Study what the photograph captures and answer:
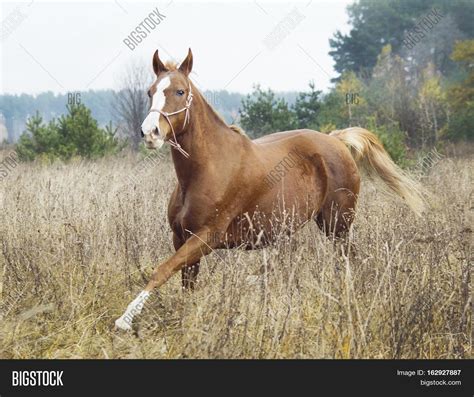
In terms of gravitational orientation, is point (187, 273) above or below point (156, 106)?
below

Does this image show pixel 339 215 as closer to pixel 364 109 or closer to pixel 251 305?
pixel 251 305

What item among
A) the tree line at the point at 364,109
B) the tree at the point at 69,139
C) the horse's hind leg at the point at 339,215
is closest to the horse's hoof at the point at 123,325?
the horse's hind leg at the point at 339,215

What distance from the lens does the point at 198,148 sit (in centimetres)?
464

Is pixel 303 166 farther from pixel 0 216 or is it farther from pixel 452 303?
pixel 0 216

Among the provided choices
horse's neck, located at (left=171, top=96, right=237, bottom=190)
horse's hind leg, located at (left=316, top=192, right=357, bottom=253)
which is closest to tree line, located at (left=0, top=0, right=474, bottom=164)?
horse's hind leg, located at (left=316, top=192, right=357, bottom=253)

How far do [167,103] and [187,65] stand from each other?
17.8 inches

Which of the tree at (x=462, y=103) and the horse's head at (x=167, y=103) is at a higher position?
the tree at (x=462, y=103)

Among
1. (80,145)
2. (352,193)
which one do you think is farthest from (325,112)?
(352,193)

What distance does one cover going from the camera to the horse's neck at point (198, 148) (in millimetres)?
4613

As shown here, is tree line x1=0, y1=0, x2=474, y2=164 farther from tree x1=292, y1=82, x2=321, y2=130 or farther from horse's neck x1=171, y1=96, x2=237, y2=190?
horse's neck x1=171, y1=96, x2=237, y2=190

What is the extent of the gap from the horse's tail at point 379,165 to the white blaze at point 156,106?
2.66 metres

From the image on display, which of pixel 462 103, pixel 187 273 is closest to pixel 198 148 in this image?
pixel 187 273

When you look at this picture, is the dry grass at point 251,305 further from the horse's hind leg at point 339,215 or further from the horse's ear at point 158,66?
the horse's ear at point 158,66
